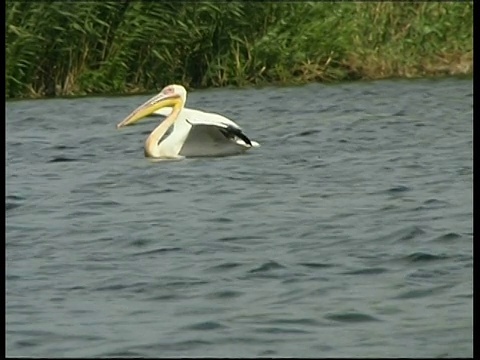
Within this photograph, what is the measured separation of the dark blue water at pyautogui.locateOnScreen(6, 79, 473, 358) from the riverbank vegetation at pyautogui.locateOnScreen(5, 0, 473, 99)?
290cm

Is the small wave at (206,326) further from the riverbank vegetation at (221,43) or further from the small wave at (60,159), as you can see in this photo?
the riverbank vegetation at (221,43)

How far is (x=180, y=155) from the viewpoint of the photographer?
40.5 feet

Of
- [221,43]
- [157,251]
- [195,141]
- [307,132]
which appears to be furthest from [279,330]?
[221,43]

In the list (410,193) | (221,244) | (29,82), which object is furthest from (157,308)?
(29,82)

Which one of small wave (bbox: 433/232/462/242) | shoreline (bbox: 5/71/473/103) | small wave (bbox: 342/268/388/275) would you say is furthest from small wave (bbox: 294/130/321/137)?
small wave (bbox: 342/268/388/275)

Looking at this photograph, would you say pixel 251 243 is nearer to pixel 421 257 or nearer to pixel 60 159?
pixel 421 257

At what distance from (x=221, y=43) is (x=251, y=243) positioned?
406 inches

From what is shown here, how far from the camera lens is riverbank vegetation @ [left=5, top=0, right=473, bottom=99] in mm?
17594

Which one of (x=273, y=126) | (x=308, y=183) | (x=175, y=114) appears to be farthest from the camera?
(x=273, y=126)

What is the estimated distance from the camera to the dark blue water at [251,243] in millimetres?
5961

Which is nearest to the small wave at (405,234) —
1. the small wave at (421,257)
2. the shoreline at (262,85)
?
the small wave at (421,257)

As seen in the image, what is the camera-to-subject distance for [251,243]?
8109 mm

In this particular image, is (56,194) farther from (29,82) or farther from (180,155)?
(29,82)
